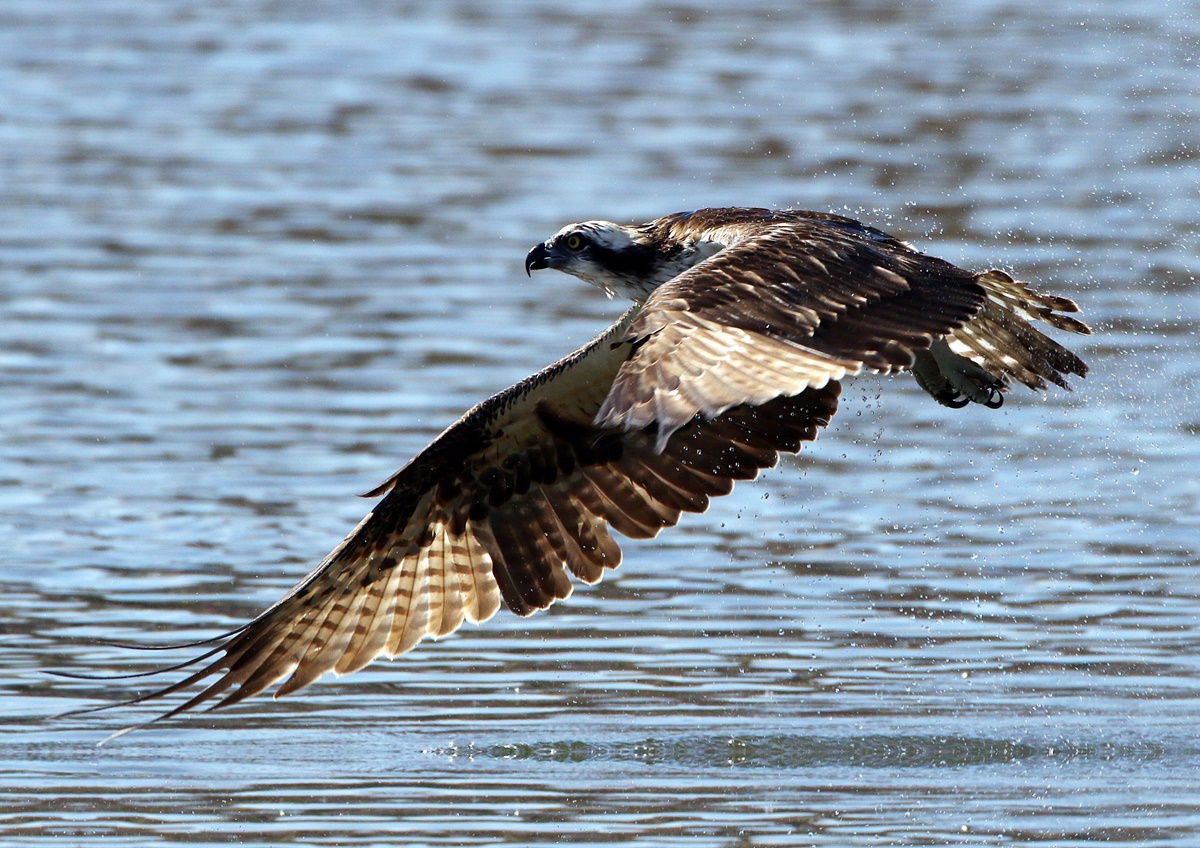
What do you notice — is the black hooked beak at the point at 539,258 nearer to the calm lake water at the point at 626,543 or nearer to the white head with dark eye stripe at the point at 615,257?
the white head with dark eye stripe at the point at 615,257

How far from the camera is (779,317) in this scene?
6914 mm

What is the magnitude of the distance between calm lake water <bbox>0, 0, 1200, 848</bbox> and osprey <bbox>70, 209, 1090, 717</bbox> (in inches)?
19.0

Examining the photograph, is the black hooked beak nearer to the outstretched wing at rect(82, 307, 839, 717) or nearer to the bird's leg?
the outstretched wing at rect(82, 307, 839, 717)

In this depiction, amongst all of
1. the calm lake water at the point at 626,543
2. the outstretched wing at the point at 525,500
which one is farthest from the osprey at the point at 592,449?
the calm lake water at the point at 626,543

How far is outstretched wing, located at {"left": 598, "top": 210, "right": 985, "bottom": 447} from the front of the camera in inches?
251

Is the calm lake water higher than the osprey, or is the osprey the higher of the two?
the osprey

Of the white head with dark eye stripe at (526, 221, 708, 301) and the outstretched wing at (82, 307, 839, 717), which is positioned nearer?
the outstretched wing at (82, 307, 839, 717)

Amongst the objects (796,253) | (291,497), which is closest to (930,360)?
(796,253)

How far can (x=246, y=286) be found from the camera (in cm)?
1495

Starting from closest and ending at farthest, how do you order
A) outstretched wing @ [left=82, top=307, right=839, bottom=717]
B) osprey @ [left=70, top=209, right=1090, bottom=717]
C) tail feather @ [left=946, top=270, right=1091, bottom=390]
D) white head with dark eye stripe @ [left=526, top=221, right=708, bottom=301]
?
osprey @ [left=70, top=209, right=1090, bottom=717] → outstretched wing @ [left=82, top=307, right=839, bottom=717] → tail feather @ [left=946, top=270, right=1091, bottom=390] → white head with dark eye stripe @ [left=526, top=221, right=708, bottom=301]

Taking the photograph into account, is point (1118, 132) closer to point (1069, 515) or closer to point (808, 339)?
point (1069, 515)

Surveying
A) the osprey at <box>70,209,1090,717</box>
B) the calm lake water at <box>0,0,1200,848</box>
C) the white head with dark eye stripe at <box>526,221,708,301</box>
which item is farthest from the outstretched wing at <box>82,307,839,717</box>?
the white head with dark eye stripe at <box>526,221,708,301</box>

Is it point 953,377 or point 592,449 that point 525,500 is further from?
point 953,377

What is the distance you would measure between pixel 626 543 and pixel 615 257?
2.15 meters
